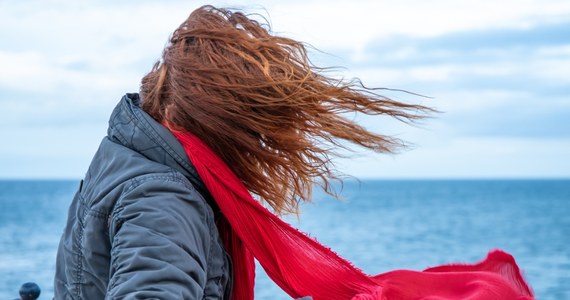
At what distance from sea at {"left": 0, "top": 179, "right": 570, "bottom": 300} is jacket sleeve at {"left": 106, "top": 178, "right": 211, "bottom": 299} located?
0.70 m

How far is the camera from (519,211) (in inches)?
3093

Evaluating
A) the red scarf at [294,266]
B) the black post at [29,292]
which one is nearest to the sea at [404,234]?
the red scarf at [294,266]

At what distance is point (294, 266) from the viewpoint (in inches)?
95.8

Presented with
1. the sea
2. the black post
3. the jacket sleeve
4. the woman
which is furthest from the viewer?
the sea

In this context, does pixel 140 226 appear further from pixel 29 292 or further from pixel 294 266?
pixel 29 292

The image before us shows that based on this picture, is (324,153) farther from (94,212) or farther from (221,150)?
(94,212)

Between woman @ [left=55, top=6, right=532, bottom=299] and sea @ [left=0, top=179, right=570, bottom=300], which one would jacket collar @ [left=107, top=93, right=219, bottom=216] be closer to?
woman @ [left=55, top=6, right=532, bottom=299]

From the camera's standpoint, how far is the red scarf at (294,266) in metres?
2.31

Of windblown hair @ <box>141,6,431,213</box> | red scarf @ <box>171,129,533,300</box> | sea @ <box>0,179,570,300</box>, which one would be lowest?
red scarf @ <box>171,129,533,300</box>

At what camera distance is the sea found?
102ft

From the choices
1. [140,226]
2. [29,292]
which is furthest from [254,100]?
[29,292]

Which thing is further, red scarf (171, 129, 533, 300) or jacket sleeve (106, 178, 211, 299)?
red scarf (171, 129, 533, 300)

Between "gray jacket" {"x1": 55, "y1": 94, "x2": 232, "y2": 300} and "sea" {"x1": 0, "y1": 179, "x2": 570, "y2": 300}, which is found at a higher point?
"sea" {"x1": 0, "y1": 179, "x2": 570, "y2": 300}

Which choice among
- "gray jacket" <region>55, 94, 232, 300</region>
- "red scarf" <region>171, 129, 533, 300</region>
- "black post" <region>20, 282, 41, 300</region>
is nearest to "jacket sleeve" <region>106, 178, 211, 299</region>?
"gray jacket" <region>55, 94, 232, 300</region>
